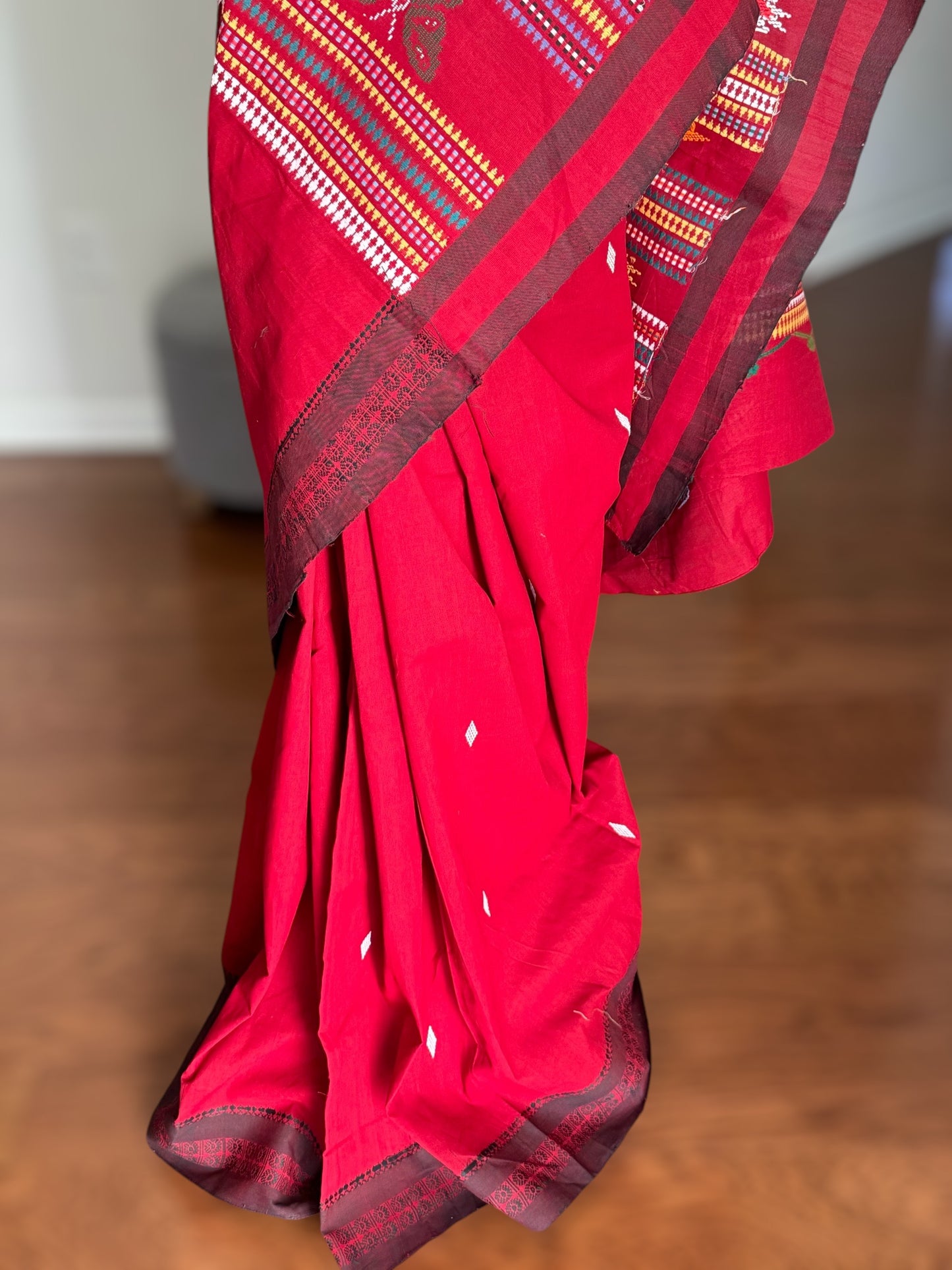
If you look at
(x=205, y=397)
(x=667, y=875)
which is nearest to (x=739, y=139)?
(x=667, y=875)

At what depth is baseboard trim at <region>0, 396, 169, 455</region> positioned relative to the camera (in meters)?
2.63

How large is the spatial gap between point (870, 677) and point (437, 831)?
107 cm

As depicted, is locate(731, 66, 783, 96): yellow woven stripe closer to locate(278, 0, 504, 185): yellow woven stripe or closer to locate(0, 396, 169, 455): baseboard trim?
locate(278, 0, 504, 185): yellow woven stripe

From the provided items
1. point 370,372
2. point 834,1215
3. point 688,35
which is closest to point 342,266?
point 370,372

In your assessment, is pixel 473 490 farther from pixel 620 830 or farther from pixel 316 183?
pixel 620 830

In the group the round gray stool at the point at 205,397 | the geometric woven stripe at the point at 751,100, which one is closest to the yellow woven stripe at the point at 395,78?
the geometric woven stripe at the point at 751,100

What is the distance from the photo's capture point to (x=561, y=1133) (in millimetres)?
1171

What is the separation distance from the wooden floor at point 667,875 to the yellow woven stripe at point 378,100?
951 mm

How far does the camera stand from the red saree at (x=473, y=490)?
826 millimetres

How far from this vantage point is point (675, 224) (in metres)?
1.00

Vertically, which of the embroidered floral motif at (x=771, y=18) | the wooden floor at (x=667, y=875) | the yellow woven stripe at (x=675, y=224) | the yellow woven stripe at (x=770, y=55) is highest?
the embroidered floral motif at (x=771, y=18)

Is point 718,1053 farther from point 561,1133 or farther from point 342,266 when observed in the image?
point 342,266

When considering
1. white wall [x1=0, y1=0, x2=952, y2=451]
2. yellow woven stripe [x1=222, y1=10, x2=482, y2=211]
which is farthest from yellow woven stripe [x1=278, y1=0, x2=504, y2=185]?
white wall [x1=0, y1=0, x2=952, y2=451]

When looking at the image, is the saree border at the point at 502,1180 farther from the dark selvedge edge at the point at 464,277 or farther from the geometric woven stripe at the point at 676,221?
the geometric woven stripe at the point at 676,221
